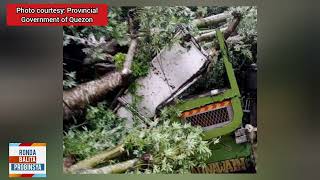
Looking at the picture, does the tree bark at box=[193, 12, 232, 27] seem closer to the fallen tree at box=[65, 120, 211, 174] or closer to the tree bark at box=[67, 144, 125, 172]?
the fallen tree at box=[65, 120, 211, 174]

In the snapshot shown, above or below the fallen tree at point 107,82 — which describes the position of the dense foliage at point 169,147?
below

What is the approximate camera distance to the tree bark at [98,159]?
3316 mm

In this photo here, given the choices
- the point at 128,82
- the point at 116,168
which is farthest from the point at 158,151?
the point at 128,82

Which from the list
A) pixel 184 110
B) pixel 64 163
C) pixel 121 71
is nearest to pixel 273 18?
pixel 184 110

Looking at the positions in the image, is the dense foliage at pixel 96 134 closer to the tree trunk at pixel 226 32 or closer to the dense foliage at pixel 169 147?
the dense foliage at pixel 169 147

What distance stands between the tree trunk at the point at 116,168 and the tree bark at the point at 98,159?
3 centimetres

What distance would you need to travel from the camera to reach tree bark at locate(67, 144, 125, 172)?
3316 mm

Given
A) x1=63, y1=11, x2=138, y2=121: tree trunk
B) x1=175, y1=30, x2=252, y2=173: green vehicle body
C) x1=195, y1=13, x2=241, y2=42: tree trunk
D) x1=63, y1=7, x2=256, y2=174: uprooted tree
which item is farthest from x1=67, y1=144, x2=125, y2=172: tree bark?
x1=195, y1=13, x2=241, y2=42: tree trunk

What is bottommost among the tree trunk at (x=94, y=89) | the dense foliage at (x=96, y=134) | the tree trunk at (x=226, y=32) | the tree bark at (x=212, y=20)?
the dense foliage at (x=96, y=134)

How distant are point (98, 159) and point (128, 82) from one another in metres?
0.58

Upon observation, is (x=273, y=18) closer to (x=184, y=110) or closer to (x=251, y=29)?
(x=251, y=29)

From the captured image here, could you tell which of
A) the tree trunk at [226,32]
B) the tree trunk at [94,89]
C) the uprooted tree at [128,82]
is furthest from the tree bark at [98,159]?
the tree trunk at [226,32]

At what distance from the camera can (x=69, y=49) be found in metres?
3.31

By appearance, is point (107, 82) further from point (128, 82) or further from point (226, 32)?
point (226, 32)
